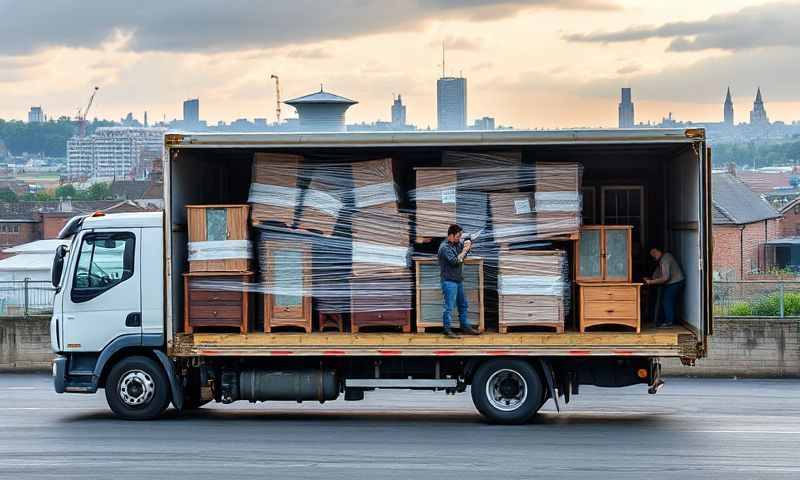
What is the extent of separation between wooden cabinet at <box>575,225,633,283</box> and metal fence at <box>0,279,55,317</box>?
500 inches

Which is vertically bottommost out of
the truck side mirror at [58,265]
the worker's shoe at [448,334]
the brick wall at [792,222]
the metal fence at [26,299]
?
the worker's shoe at [448,334]

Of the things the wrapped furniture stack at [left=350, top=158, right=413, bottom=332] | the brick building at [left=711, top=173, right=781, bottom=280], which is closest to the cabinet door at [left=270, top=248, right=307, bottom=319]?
the wrapped furniture stack at [left=350, top=158, right=413, bottom=332]

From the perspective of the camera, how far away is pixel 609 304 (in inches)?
565

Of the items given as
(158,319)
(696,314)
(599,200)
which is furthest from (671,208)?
(158,319)

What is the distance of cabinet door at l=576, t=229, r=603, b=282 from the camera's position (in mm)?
14602

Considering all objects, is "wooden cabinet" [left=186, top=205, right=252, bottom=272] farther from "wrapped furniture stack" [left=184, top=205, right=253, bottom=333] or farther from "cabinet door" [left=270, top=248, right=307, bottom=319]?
"cabinet door" [left=270, top=248, right=307, bottom=319]

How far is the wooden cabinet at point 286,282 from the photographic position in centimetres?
1472

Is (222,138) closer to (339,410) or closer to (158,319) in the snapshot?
(158,319)

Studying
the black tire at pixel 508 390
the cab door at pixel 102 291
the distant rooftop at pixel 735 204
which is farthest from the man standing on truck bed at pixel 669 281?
the distant rooftop at pixel 735 204

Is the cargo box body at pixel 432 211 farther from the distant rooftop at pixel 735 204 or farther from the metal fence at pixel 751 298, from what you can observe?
the distant rooftop at pixel 735 204

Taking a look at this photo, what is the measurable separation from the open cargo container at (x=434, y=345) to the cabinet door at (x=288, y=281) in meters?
0.38

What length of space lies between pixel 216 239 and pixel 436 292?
2829 mm

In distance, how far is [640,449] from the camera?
12.7 metres

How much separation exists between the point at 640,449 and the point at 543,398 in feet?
6.25
